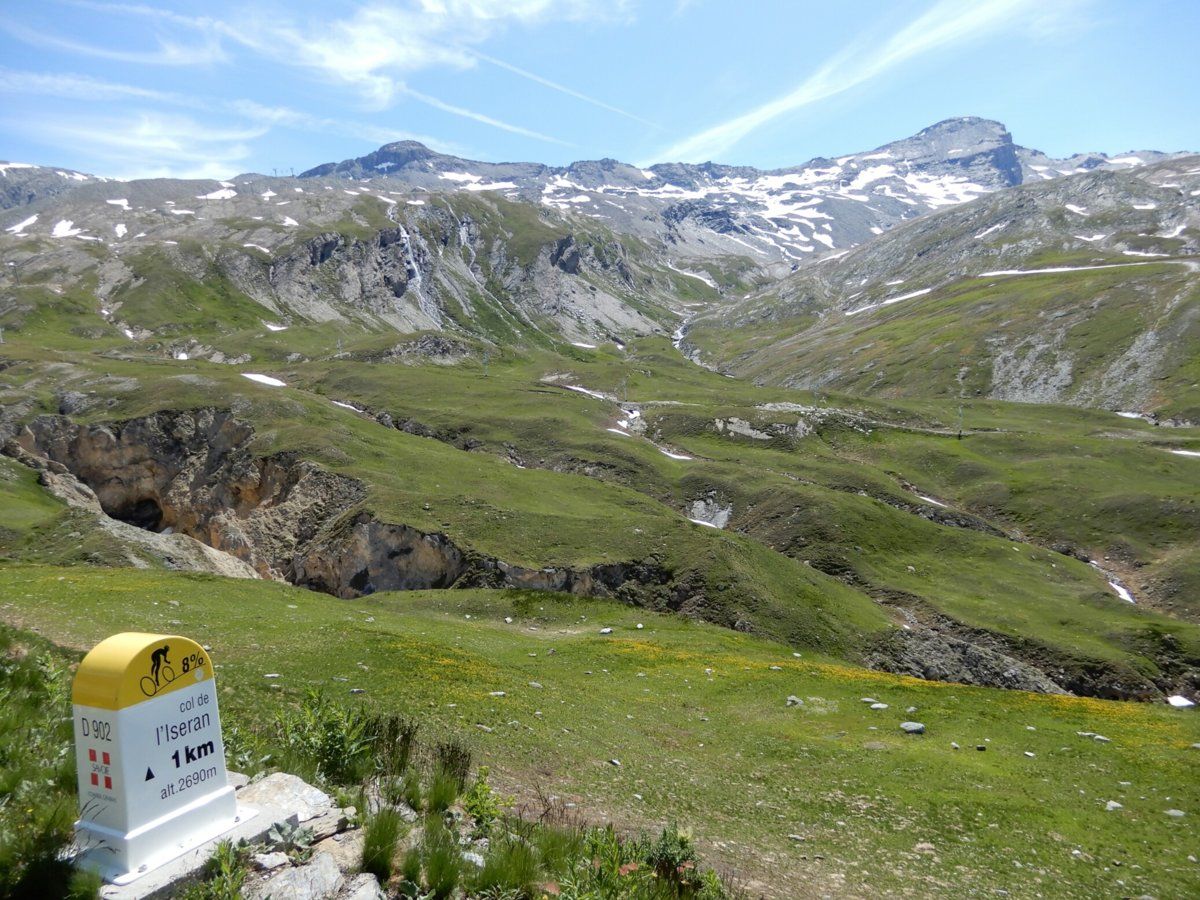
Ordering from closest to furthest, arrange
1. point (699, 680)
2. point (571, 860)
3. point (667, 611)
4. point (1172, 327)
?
point (571, 860) < point (699, 680) < point (667, 611) < point (1172, 327)

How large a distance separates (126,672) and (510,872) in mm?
5148

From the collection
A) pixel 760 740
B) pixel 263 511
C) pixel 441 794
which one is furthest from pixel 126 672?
pixel 263 511

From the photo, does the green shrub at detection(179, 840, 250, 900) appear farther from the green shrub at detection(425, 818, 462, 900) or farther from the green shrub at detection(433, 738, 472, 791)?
the green shrub at detection(433, 738, 472, 791)

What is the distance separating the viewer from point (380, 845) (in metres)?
8.71

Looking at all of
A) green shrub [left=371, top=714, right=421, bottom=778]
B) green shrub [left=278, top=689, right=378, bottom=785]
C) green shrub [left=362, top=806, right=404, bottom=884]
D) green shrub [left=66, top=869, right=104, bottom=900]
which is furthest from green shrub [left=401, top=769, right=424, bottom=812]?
green shrub [left=66, top=869, right=104, bottom=900]

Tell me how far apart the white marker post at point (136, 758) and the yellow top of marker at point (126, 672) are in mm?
10

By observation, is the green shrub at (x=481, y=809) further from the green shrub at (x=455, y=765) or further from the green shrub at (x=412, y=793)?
the green shrub at (x=412, y=793)

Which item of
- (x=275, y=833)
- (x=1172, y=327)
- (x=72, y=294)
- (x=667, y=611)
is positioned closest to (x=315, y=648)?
(x=275, y=833)

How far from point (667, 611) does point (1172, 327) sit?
511 ft

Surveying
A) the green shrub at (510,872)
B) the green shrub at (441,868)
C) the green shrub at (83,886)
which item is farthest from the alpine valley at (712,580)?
the green shrub at (83,886)

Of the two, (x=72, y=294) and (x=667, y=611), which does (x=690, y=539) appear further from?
(x=72, y=294)

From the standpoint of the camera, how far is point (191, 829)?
7918 mm

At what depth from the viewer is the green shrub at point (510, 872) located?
28.6ft

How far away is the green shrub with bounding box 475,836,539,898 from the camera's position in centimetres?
872
